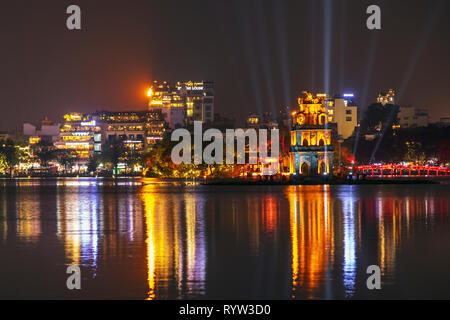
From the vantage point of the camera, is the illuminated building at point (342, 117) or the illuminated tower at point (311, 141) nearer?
the illuminated tower at point (311, 141)

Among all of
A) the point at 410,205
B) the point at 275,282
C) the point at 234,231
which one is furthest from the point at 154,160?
the point at 275,282

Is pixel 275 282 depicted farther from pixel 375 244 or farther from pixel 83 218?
pixel 83 218

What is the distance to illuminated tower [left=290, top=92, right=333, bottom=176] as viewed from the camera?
120000 mm

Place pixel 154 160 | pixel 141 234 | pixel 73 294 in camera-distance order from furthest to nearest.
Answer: pixel 154 160, pixel 141 234, pixel 73 294

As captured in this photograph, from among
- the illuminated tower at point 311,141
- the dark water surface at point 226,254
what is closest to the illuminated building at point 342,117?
the illuminated tower at point 311,141

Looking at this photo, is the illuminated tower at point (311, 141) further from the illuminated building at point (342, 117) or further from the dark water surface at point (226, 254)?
the dark water surface at point (226, 254)

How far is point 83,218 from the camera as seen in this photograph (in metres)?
41.1

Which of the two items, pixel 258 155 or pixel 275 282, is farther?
pixel 258 155

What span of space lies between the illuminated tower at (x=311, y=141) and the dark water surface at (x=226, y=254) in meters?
76.5

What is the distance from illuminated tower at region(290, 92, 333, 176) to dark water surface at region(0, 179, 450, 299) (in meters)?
76.5

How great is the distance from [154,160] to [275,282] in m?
115

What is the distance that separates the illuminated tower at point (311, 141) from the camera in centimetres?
12000

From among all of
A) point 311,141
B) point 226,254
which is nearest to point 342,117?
point 311,141
